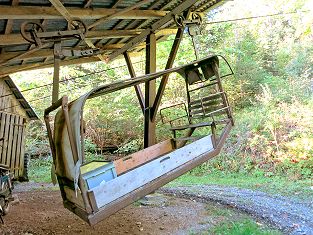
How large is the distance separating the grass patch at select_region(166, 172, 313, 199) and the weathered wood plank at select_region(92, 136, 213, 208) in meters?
3.17

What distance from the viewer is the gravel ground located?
487 cm

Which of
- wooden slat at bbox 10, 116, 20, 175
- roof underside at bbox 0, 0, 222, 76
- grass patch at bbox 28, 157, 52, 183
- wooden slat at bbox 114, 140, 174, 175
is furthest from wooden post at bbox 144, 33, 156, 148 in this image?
grass patch at bbox 28, 157, 52, 183

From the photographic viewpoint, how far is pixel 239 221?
504 centimetres

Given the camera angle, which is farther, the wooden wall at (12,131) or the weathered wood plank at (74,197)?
the wooden wall at (12,131)

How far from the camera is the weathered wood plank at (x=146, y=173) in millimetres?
3156

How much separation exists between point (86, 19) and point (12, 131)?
440 cm

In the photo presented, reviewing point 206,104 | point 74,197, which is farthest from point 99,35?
point 74,197

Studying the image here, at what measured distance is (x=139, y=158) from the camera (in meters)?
5.01

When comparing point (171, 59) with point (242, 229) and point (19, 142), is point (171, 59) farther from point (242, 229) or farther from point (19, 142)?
point (19, 142)

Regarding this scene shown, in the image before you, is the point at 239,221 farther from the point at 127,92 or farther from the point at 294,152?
the point at 127,92

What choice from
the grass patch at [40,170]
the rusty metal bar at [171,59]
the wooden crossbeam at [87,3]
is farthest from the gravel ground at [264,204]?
the grass patch at [40,170]

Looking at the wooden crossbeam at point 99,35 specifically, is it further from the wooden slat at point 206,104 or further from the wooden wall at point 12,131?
the wooden wall at point 12,131

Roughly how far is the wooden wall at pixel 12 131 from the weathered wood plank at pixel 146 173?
533 centimetres

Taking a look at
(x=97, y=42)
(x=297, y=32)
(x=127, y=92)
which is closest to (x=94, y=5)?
(x=97, y=42)
